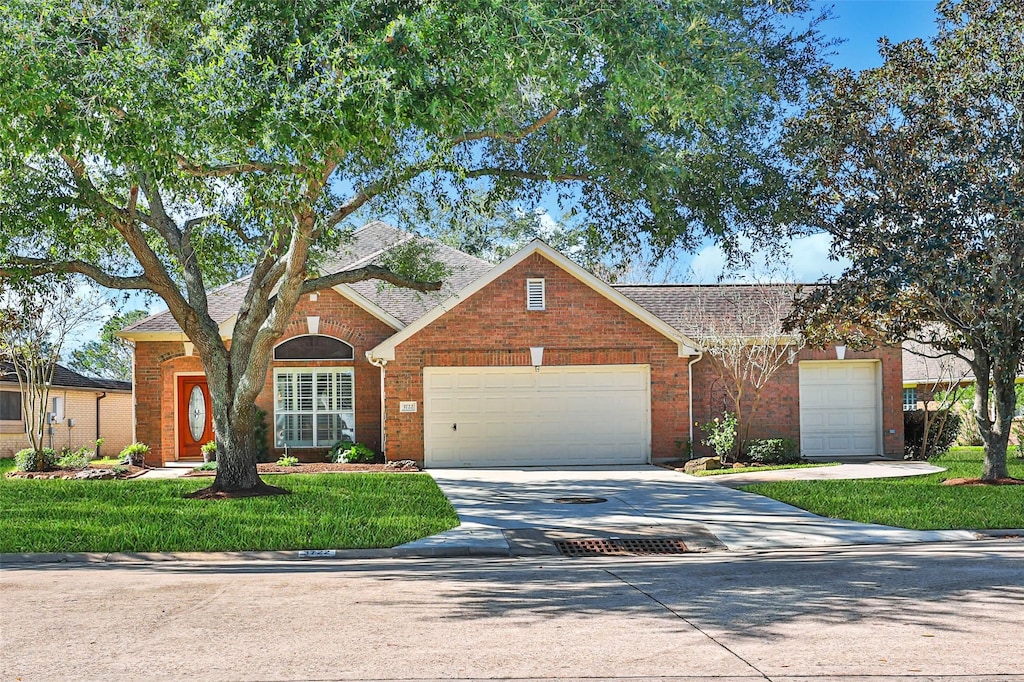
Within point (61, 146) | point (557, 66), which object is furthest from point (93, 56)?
point (557, 66)

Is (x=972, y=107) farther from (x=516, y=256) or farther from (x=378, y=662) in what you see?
(x=378, y=662)

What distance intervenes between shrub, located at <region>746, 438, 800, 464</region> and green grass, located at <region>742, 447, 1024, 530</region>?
3.50 meters

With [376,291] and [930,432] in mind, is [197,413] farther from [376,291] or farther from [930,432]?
[930,432]

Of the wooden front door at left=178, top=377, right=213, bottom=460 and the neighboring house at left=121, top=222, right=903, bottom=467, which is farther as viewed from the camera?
the wooden front door at left=178, top=377, right=213, bottom=460

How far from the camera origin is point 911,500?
14.6 metres

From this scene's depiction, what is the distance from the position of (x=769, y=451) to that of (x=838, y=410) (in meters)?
2.92

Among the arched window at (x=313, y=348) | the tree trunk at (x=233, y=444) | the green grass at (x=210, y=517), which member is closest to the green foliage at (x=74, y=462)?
the green grass at (x=210, y=517)

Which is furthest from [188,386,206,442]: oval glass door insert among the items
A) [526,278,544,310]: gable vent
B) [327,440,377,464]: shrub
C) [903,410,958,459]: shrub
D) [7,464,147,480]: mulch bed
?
[903,410,958,459]: shrub

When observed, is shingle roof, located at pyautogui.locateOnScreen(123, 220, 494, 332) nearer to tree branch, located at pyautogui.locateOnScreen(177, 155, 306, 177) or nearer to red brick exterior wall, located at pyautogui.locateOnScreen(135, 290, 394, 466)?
red brick exterior wall, located at pyautogui.locateOnScreen(135, 290, 394, 466)

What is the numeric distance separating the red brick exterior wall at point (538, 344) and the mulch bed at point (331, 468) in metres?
0.88

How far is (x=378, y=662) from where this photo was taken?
233 inches

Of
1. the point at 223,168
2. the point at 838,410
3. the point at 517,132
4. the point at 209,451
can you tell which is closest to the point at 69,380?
the point at 209,451

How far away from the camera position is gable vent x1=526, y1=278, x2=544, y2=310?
22.1 metres

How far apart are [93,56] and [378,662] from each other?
6.97m
